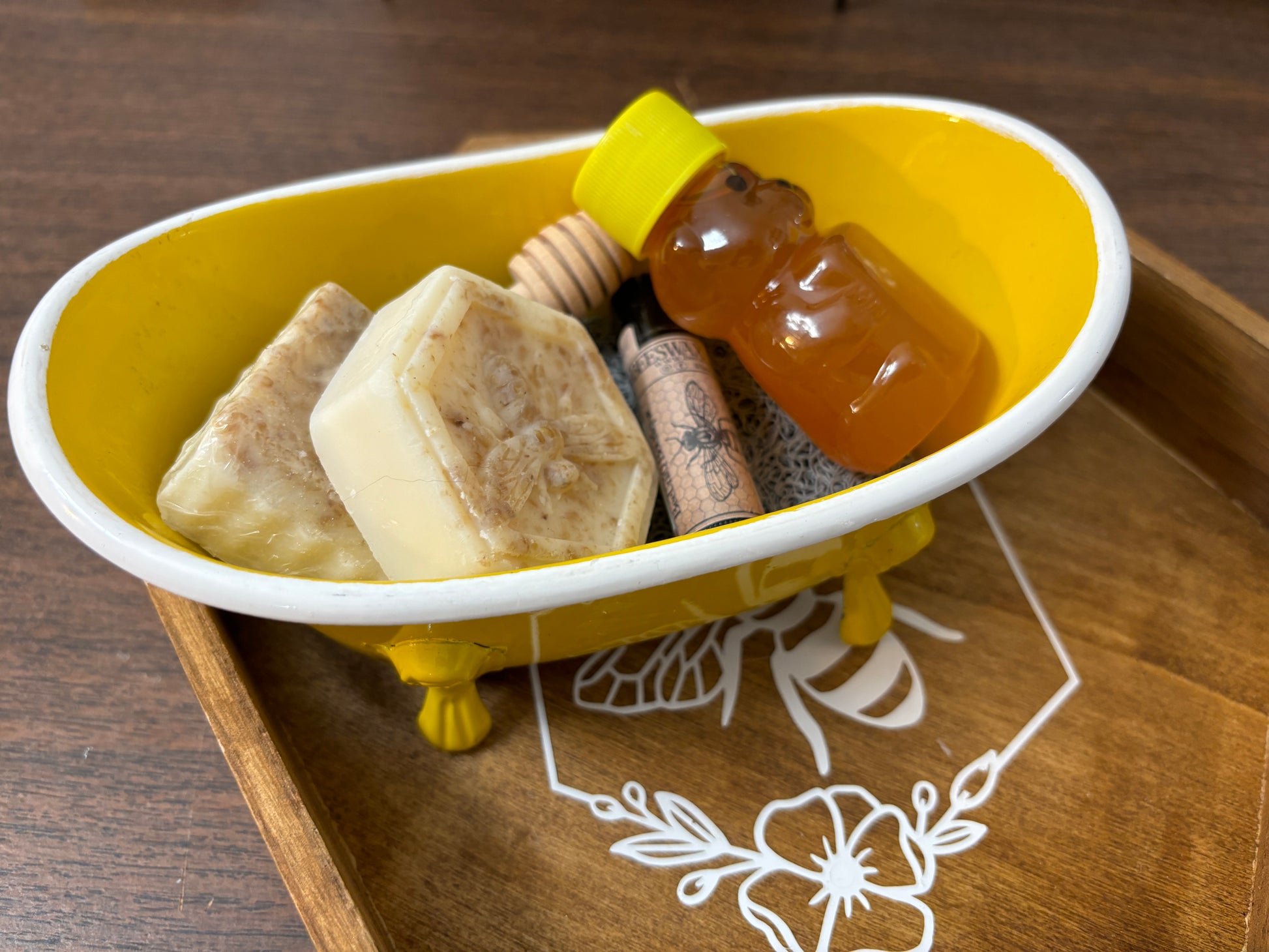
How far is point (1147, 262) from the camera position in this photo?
19.5 inches

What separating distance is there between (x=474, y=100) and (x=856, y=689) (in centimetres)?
69

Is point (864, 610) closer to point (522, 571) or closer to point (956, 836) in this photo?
point (956, 836)

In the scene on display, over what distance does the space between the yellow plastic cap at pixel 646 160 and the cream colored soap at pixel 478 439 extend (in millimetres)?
75

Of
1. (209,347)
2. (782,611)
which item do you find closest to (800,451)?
(782,611)

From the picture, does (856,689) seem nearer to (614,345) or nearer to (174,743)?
(614,345)

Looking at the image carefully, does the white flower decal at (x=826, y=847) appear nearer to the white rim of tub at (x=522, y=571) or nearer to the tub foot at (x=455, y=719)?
the tub foot at (x=455, y=719)

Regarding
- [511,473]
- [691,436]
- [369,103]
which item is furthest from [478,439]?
[369,103]

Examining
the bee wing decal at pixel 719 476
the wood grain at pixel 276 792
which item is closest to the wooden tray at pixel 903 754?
the wood grain at pixel 276 792

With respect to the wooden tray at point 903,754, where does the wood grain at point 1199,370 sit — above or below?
above

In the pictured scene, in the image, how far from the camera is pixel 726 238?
18.7 inches

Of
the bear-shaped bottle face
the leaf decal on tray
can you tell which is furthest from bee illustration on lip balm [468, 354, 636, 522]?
the leaf decal on tray

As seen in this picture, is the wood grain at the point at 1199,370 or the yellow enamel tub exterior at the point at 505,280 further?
the wood grain at the point at 1199,370

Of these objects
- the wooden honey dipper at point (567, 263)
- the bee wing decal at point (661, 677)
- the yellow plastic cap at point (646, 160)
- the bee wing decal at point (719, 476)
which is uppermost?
the yellow plastic cap at point (646, 160)

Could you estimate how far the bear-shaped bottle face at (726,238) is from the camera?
1.56 ft
